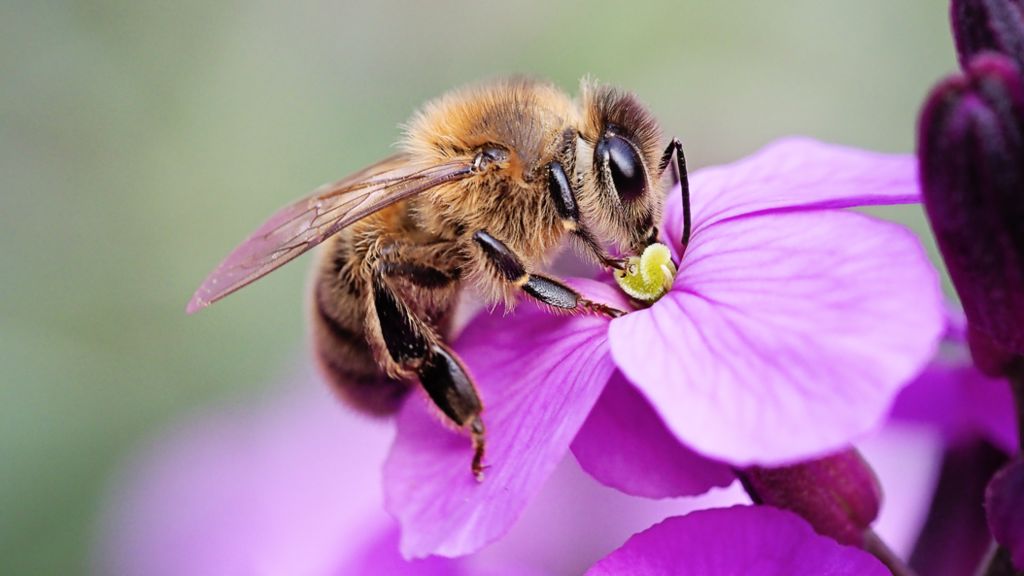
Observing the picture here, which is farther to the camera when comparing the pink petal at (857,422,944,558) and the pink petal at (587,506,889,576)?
the pink petal at (857,422,944,558)

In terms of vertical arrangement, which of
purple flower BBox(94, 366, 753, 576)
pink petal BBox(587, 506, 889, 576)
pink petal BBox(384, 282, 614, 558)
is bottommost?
purple flower BBox(94, 366, 753, 576)

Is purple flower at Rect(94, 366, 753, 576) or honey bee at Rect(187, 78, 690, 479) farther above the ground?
honey bee at Rect(187, 78, 690, 479)

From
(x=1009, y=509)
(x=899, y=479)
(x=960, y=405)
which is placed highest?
(x=1009, y=509)

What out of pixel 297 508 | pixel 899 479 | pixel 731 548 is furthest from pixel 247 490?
pixel 731 548

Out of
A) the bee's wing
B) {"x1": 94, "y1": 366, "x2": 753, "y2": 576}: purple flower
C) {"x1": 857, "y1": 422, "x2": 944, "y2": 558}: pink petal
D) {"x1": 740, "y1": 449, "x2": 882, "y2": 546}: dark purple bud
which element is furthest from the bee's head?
{"x1": 857, "y1": 422, "x2": 944, "y2": 558}: pink petal

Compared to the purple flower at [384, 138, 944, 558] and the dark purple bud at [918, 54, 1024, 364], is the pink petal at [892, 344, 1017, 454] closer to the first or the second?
the purple flower at [384, 138, 944, 558]

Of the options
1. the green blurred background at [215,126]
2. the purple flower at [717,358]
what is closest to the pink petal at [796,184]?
the purple flower at [717,358]

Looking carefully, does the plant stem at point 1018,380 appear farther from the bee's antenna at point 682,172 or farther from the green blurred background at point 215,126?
the green blurred background at point 215,126

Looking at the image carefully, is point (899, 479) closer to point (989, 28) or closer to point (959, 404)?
point (959, 404)
